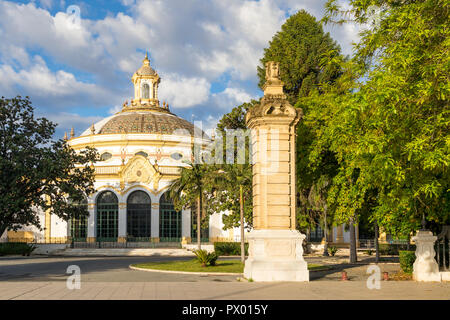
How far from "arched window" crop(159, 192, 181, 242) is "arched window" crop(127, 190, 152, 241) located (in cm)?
142

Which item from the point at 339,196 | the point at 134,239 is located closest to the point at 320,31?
the point at 339,196

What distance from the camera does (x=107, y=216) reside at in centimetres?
6141

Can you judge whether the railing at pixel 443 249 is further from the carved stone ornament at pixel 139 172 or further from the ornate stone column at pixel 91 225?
the ornate stone column at pixel 91 225

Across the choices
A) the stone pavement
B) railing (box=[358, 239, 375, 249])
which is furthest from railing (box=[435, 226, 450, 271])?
railing (box=[358, 239, 375, 249])

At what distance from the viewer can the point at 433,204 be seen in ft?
60.4

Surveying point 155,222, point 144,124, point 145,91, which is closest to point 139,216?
point 155,222

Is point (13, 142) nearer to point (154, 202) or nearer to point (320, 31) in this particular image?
point (320, 31)

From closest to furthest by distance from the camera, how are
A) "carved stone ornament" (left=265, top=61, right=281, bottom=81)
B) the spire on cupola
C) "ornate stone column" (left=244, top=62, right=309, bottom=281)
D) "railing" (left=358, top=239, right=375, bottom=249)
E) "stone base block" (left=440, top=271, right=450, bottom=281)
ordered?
1. "ornate stone column" (left=244, top=62, right=309, bottom=281)
2. "stone base block" (left=440, top=271, right=450, bottom=281)
3. "carved stone ornament" (left=265, top=61, right=281, bottom=81)
4. "railing" (left=358, top=239, right=375, bottom=249)
5. the spire on cupola

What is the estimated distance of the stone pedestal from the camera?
62.3 feet

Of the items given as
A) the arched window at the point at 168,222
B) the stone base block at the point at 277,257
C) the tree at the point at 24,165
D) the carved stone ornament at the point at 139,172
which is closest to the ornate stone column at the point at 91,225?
the carved stone ornament at the point at 139,172

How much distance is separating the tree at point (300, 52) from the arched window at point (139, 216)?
29068 mm

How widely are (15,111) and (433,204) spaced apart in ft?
92.9

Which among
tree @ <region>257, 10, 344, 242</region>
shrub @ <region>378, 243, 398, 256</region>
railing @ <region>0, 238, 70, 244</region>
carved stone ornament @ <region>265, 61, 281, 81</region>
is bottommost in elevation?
shrub @ <region>378, 243, 398, 256</region>

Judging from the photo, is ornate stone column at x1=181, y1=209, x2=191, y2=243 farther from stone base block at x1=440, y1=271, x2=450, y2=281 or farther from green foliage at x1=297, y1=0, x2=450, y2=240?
green foliage at x1=297, y1=0, x2=450, y2=240
